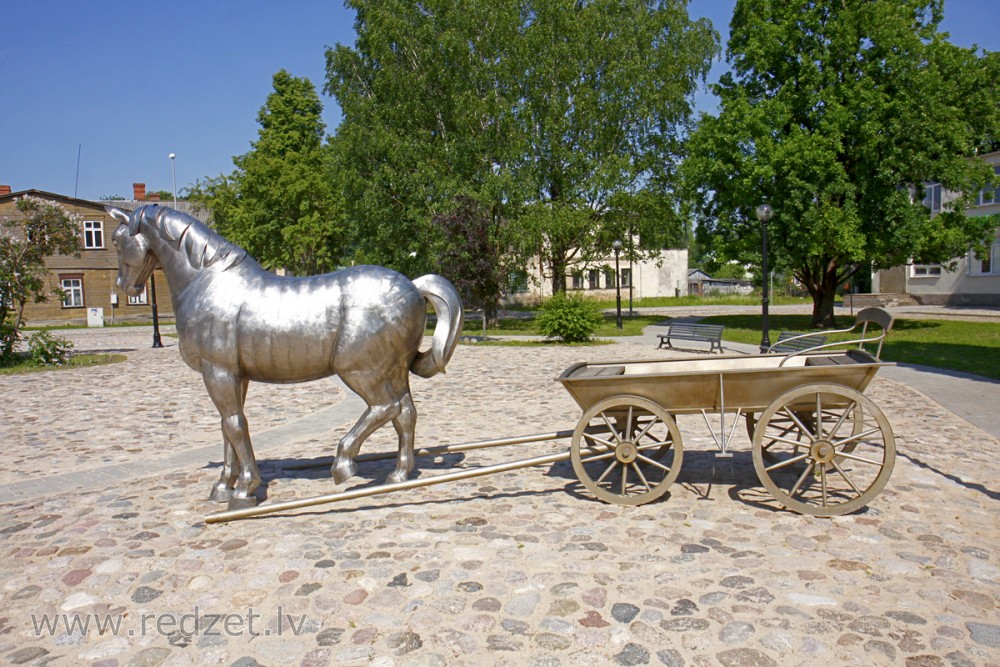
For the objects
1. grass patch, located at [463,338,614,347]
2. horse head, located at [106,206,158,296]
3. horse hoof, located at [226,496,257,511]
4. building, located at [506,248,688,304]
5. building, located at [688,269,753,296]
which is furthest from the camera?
building, located at [688,269,753,296]

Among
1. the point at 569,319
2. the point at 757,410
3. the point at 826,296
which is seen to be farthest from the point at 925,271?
the point at 757,410

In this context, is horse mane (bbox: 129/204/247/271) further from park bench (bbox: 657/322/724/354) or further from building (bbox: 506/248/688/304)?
building (bbox: 506/248/688/304)

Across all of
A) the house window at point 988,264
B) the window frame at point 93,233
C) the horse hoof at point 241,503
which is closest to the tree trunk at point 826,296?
the house window at point 988,264

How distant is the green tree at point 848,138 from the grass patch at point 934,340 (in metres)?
2.49

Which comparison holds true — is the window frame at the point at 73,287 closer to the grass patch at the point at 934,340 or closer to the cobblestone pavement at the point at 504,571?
the grass patch at the point at 934,340

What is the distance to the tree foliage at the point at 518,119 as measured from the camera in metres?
28.1

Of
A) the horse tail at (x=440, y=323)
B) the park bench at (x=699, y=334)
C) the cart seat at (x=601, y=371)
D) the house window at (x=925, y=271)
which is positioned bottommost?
the park bench at (x=699, y=334)

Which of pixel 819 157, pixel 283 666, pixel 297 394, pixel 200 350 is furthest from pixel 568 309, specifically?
pixel 283 666

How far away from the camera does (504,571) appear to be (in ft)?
14.7

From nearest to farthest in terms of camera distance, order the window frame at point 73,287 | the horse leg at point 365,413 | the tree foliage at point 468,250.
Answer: the horse leg at point 365,413 → the tree foliage at point 468,250 → the window frame at point 73,287

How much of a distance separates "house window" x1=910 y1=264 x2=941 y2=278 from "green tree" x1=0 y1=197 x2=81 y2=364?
138 feet

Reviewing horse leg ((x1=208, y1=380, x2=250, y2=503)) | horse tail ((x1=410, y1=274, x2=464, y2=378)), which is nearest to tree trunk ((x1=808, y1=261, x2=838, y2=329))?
horse tail ((x1=410, y1=274, x2=464, y2=378))

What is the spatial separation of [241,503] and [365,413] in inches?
48.3

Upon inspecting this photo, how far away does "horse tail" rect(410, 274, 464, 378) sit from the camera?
6051 millimetres
